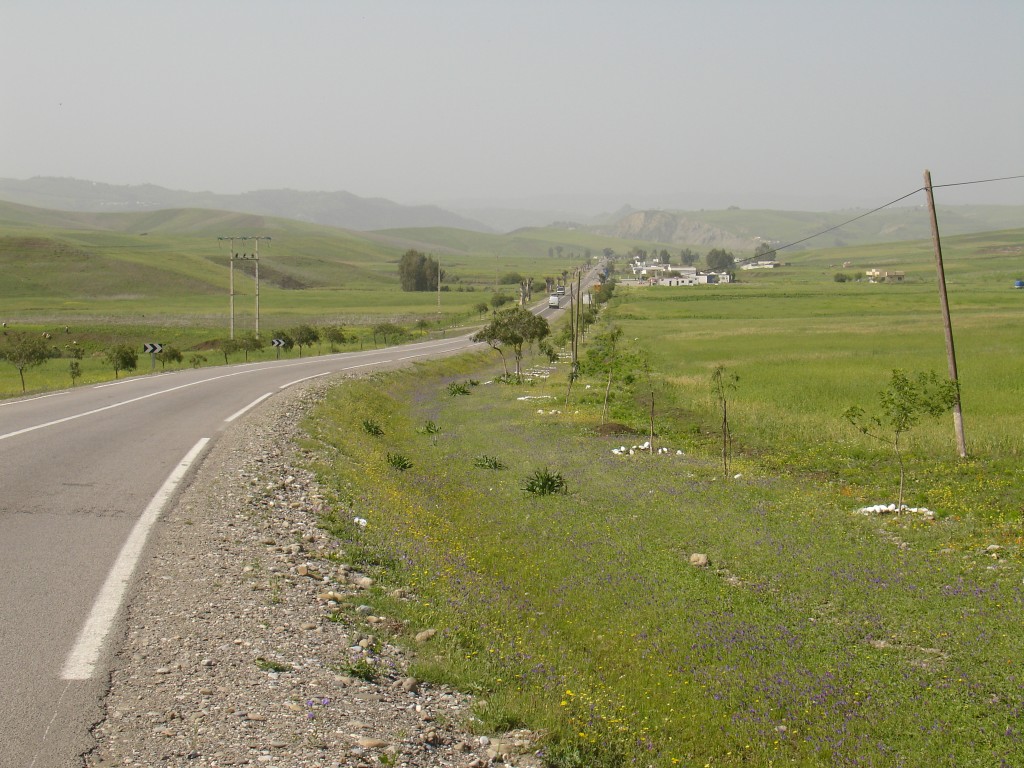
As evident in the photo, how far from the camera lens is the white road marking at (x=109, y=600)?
23.6 ft

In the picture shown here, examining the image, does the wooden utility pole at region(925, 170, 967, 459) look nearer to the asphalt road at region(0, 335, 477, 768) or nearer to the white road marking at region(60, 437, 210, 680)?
the asphalt road at region(0, 335, 477, 768)

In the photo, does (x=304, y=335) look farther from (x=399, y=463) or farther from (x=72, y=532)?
(x=72, y=532)

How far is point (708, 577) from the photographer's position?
13.4 meters

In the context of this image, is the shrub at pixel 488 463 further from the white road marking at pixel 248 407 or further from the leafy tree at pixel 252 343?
the leafy tree at pixel 252 343

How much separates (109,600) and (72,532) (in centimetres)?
287

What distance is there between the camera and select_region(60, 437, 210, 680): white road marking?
7.21m

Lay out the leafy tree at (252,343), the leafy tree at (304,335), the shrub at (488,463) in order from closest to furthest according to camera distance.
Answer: the shrub at (488,463) < the leafy tree at (252,343) < the leafy tree at (304,335)

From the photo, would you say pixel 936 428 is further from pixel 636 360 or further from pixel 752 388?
pixel 636 360

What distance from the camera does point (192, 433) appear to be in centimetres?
2055

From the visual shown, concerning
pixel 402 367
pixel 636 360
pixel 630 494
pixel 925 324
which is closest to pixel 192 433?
pixel 630 494

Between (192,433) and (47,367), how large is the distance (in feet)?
160

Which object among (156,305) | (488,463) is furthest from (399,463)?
(156,305)

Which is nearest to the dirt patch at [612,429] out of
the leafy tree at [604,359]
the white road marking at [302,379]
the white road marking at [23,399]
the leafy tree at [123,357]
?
the leafy tree at [604,359]

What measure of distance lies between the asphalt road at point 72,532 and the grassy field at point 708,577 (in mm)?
2765
